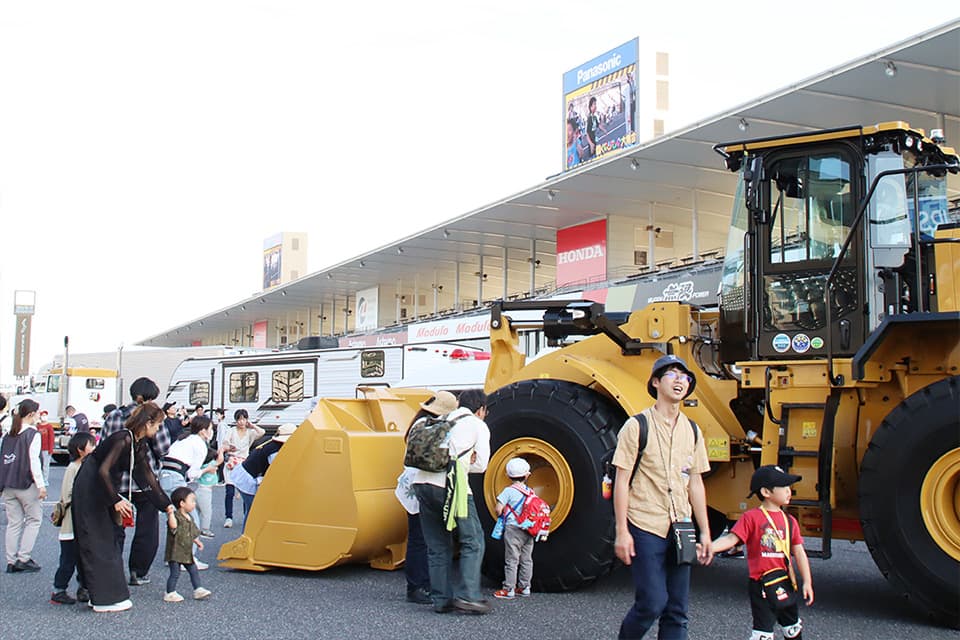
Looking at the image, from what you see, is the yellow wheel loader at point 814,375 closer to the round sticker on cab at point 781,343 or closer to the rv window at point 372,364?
the round sticker on cab at point 781,343

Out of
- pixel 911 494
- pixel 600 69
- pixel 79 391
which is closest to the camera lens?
pixel 911 494

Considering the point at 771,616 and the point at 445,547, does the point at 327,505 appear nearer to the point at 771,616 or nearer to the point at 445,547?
the point at 445,547

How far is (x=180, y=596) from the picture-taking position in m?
7.71

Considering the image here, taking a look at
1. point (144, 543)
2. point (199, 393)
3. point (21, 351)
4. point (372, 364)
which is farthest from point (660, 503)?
point (21, 351)

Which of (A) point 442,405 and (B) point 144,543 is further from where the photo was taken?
(B) point 144,543

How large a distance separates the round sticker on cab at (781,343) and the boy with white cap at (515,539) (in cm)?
209

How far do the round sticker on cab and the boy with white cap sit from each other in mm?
2092

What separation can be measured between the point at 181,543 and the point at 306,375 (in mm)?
15675

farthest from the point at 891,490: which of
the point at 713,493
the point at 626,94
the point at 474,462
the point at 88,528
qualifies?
the point at 626,94

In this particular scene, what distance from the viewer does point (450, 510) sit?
7.09 meters

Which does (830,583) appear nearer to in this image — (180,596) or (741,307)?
(741,307)

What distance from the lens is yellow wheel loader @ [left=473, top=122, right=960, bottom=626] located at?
20.4ft

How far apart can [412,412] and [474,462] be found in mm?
2656

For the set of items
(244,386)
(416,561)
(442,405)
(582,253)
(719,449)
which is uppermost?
(582,253)
